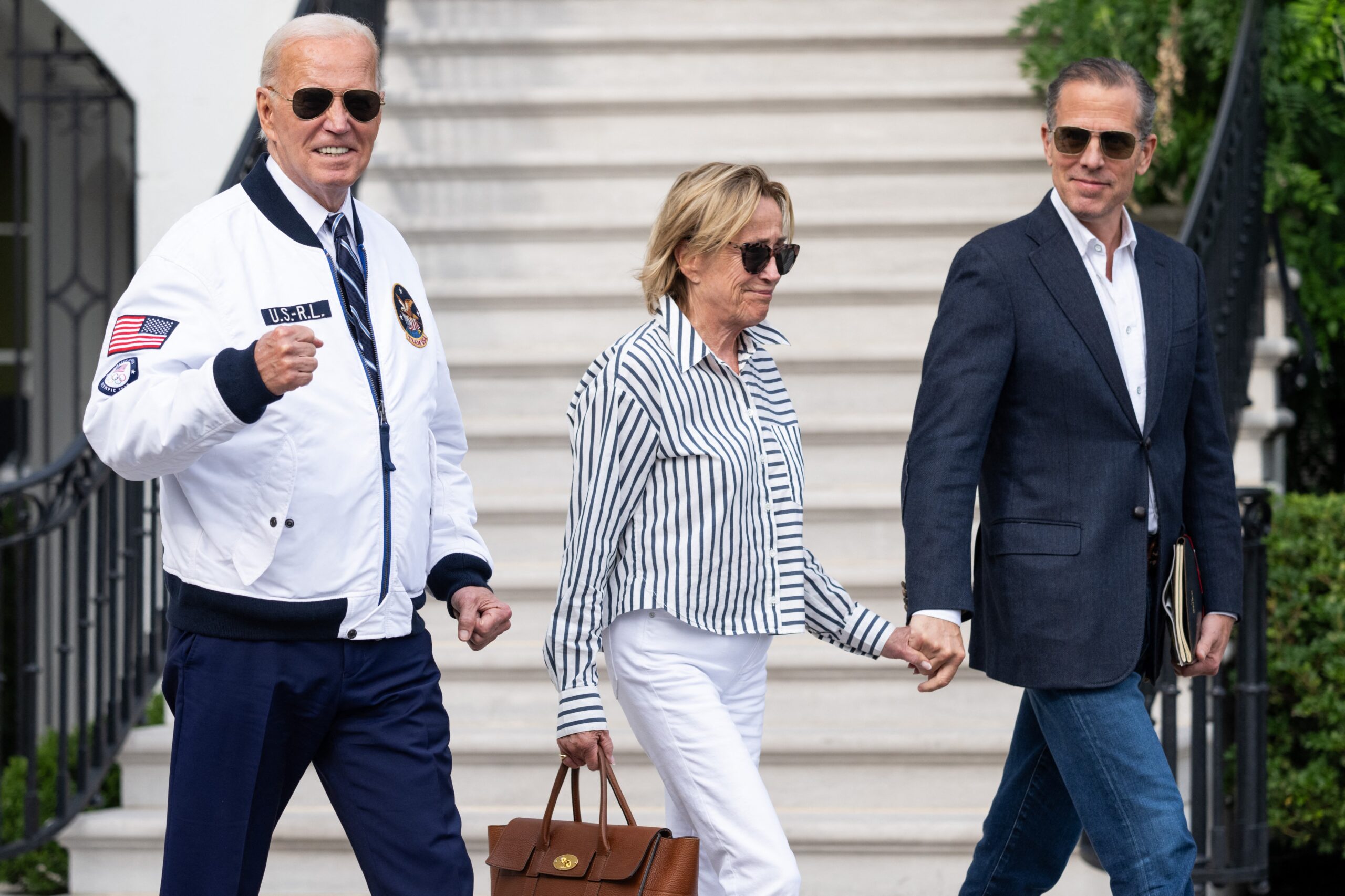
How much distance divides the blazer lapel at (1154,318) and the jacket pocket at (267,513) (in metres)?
1.50

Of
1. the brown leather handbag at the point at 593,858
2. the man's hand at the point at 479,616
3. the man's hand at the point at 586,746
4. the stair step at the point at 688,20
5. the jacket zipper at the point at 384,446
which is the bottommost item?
the brown leather handbag at the point at 593,858

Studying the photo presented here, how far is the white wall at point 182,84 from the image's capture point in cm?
643

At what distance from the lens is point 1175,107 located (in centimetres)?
600

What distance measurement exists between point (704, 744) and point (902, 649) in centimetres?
46

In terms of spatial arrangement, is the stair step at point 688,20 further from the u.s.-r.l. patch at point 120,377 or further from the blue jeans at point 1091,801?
the u.s.-r.l. patch at point 120,377

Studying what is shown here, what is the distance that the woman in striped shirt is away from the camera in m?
2.82

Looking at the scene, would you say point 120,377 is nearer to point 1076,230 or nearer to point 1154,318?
point 1076,230

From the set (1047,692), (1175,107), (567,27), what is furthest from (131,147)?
(1047,692)

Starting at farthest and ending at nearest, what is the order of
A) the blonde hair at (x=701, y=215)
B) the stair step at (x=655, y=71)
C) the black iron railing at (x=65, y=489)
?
the stair step at (x=655, y=71) → the black iron railing at (x=65, y=489) → the blonde hair at (x=701, y=215)

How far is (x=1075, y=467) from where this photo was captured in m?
2.88

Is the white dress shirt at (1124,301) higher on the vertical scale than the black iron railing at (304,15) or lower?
lower

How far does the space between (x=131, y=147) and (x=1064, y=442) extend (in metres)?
4.86

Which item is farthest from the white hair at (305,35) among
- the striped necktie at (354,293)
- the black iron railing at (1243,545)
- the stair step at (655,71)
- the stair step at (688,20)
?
the stair step at (688,20)

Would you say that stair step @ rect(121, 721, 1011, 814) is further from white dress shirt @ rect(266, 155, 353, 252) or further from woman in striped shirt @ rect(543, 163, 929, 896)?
white dress shirt @ rect(266, 155, 353, 252)
